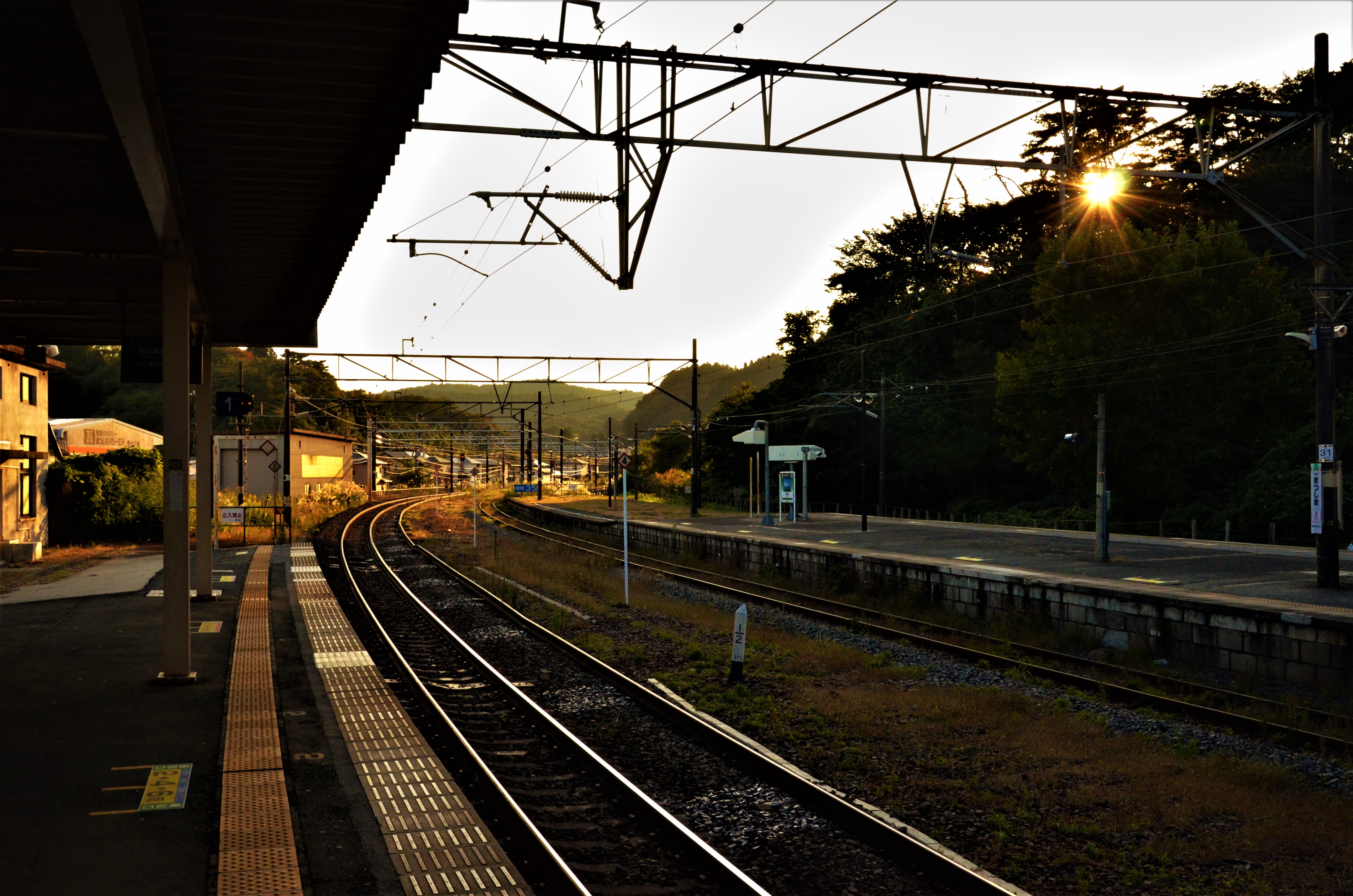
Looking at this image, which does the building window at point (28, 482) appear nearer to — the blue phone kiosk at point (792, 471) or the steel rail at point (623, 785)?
the steel rail at point (623, 785)

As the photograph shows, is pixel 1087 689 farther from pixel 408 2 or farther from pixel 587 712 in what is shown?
pixel 408 2

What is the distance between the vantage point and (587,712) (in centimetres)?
1034

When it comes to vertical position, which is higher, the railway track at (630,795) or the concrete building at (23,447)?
the concrete building at (23,447)

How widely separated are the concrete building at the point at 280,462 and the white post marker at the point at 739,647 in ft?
87.3

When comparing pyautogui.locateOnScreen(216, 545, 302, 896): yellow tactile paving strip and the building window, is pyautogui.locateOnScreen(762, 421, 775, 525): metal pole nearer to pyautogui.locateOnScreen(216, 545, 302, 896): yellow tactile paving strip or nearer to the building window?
the building window

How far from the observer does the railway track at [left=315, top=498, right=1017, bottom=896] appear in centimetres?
605

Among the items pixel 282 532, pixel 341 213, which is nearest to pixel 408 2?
pixel 341 213

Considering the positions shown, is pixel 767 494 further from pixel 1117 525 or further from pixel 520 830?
pixel 520 830

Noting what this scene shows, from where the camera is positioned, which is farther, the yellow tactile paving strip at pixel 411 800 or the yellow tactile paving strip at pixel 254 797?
the yellow tactile paving strip at pixel 411 800

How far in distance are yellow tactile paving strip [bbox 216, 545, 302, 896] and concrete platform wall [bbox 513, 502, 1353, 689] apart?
11556 mm

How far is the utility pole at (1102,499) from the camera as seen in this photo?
19.0 metres

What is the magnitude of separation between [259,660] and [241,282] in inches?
222

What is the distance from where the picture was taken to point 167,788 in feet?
24.0

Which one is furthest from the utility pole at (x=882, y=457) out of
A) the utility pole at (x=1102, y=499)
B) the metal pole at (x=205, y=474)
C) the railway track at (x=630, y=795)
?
the railway track at (x=630, y=795)
